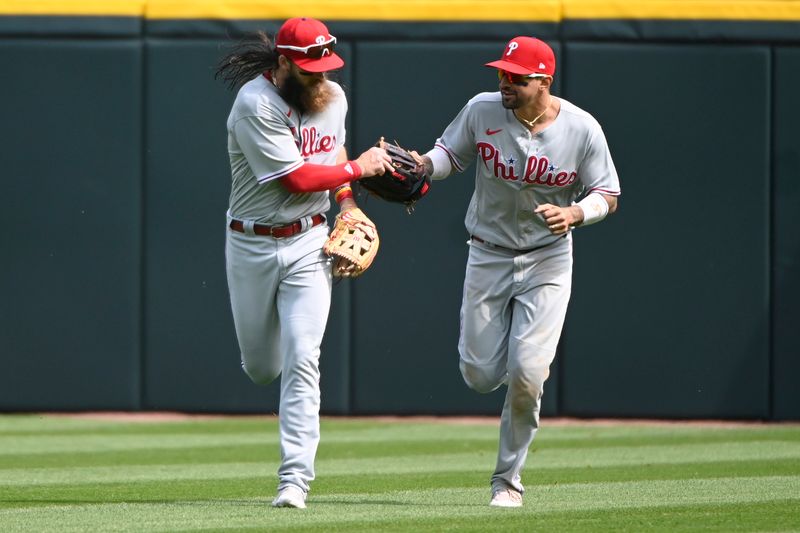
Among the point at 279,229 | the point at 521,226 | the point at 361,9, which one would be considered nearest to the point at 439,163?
the point at 521,226

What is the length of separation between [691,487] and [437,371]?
3.98 m

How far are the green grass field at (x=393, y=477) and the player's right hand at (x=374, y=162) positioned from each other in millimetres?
1389

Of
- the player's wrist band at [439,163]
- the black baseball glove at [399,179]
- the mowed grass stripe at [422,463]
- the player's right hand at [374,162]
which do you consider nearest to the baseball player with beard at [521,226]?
the player's wrist band at [439,163]

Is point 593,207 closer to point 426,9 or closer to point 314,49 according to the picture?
point 314,49

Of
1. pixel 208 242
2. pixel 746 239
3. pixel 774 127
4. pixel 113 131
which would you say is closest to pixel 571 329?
pixel 746 239

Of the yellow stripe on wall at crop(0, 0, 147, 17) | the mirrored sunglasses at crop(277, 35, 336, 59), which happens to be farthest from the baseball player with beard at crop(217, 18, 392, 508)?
the yellow stripe on wall at crop(0, 0, 147, 17)

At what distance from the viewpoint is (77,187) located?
10.6m

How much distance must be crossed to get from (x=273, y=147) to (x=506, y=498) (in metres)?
1.72

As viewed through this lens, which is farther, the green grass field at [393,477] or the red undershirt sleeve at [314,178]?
the red undershirt sleeve at [314,178]

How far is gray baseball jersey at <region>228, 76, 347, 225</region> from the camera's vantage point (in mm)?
5867

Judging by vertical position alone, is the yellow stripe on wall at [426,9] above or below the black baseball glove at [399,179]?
above

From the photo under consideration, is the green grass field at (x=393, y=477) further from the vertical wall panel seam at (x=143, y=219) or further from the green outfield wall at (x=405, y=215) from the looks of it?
the vertical wall panel seam at (x=143, y=219)

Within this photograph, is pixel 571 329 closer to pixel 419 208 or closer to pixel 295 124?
pixel 419 208

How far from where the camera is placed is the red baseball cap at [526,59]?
594 cm
